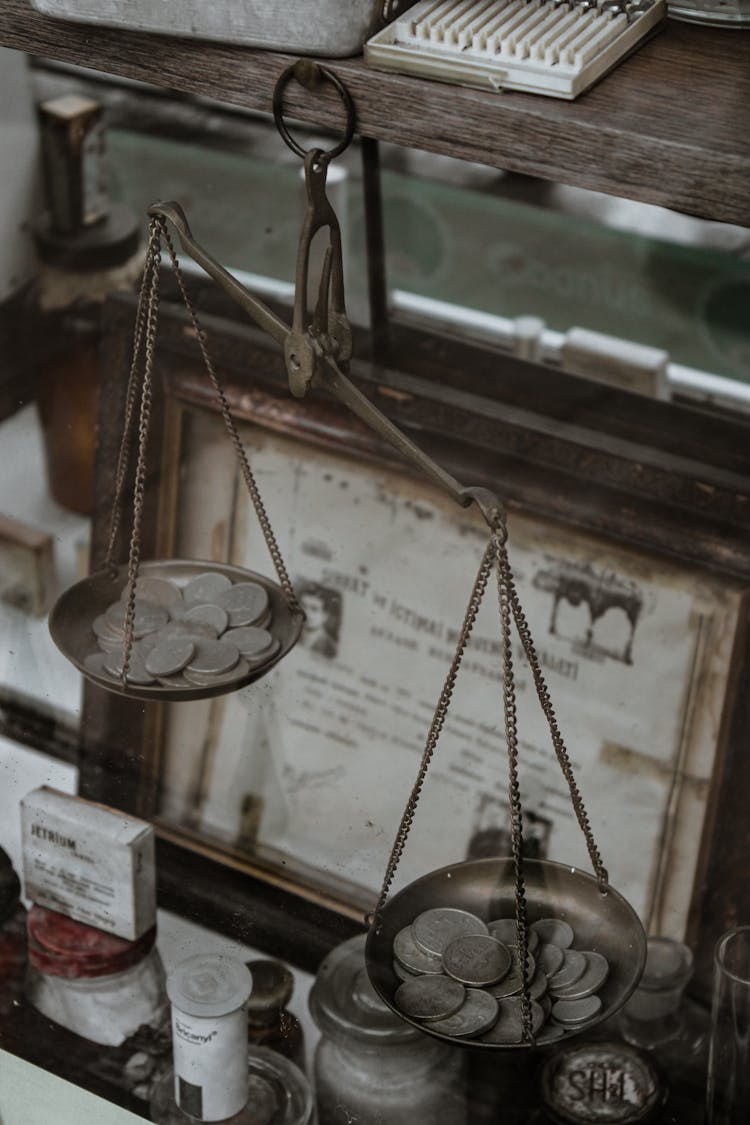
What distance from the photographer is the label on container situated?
4.65 ft

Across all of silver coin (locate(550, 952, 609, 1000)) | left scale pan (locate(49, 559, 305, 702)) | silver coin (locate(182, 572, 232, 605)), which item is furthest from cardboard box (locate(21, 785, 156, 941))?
silver coin (locate(550, 952, 609, 1000))

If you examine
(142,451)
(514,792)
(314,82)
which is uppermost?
(314,82)

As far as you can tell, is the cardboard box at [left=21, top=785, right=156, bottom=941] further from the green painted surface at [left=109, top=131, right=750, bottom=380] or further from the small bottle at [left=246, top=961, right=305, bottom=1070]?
the green painted surface at [left=109, top=131, right=750, bottom=380]

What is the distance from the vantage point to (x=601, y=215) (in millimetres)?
2619

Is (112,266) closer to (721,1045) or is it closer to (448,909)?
(448,909)

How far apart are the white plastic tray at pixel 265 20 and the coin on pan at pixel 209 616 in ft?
2.12

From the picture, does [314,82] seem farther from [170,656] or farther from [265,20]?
[170,656]

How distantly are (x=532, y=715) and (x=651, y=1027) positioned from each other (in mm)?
387

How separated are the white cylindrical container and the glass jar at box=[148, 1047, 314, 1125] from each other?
11 millimetres

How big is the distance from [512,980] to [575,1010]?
0.07 meters

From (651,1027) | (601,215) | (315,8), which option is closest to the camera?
(315,8)

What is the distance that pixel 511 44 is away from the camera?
45.1 inches

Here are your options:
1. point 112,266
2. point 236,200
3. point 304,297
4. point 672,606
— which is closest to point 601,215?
point 236,200

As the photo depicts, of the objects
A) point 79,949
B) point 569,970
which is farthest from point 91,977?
point 569,970
